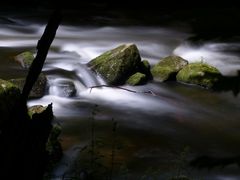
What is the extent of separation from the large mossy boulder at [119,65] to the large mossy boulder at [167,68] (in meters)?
0.52

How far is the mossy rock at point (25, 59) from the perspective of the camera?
942 cm

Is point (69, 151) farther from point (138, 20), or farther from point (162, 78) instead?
point (138, 20)

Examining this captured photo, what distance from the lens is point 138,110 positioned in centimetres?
805

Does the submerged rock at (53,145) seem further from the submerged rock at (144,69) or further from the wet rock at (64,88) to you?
the submerged rock at (144,69)

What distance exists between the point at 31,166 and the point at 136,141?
14.7 feet

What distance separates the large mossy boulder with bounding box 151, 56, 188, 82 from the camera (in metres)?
9.44

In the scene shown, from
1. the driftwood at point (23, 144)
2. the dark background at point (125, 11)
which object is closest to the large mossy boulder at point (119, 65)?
the dark background at point (125, 11)

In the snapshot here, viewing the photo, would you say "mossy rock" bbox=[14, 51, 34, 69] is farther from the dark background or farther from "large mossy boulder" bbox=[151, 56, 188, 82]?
the dark background

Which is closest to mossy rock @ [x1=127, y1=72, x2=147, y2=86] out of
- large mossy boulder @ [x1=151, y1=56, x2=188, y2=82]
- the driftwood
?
large mossy boulder @ [x1=151, y1=56, x2=188, y2=82]

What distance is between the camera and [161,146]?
6.50 m

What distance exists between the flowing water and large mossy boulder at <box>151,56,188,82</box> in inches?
6.4

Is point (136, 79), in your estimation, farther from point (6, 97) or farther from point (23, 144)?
point (23, 144)

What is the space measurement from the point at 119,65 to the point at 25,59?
1903mm

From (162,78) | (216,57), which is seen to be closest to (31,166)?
(162,78)
